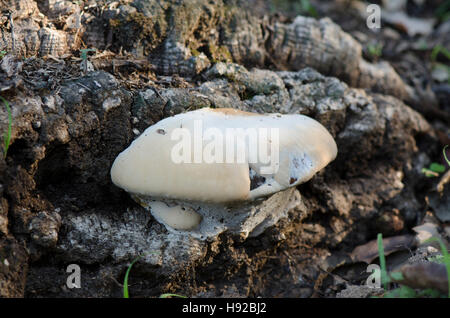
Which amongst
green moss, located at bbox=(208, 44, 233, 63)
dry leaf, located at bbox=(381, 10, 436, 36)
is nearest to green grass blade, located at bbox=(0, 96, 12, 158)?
green moss, located at bbox=(208, 44, 233, 63)

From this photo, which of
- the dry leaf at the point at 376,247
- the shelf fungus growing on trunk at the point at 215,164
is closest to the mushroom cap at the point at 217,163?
the shelf fungus growing on trunk at the point at 215,164

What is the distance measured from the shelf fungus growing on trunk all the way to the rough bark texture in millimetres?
151

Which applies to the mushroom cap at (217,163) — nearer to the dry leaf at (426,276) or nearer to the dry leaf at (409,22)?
the dry leaf at (426,276)

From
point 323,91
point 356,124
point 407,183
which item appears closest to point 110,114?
point 323,91

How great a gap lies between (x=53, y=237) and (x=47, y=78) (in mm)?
918

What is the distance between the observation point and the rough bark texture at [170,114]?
8.04 feet

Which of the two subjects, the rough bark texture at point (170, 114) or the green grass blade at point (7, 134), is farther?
the rough bark texture at point (170, 114)

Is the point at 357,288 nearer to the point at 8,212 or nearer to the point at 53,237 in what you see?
the point at 53,237

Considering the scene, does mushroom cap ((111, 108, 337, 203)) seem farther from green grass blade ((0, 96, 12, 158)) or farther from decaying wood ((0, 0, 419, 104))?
decaying wood ((0, 0, 419, 104))

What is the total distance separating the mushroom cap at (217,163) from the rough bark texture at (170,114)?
0.98ft

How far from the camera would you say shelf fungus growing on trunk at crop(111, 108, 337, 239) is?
2.35m

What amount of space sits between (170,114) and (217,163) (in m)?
0.66

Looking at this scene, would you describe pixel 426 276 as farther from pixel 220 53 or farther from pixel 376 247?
pixel 220 53

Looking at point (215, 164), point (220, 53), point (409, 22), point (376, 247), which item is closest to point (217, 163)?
point (215, 164)
